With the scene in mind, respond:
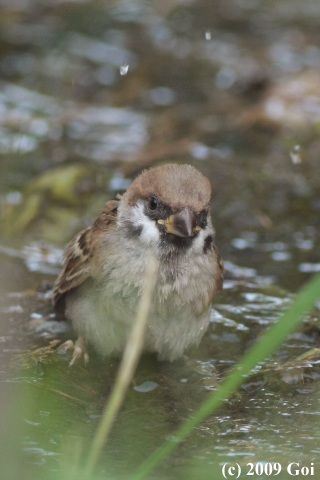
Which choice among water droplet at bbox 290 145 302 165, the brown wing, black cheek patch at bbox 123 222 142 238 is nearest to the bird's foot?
the brown wing

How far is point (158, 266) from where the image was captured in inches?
135

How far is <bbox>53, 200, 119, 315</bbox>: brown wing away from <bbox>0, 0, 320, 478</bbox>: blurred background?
0.19m

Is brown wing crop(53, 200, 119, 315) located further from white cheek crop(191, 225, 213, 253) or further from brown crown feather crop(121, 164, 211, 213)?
white cheek crop(191, 225, 213, 253)

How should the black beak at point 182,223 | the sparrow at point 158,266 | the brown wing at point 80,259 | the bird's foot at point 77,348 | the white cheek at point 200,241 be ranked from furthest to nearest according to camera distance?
the brown wing at point 80,259 < the bird's foot at point 77,348 < the white cheek at point 200,241 < the sparrow at point 158,266 < the black beak at point 182,223

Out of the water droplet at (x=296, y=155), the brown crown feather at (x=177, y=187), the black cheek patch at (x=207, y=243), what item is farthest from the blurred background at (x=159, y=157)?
the brown crown feather at (x=177, y=187)

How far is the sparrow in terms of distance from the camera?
134 inches

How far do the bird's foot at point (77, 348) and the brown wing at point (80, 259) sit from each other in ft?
0.97

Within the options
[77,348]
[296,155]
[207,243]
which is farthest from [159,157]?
[77,348]

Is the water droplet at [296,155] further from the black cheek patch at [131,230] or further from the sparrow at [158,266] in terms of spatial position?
the black cheek patch at [131,230]

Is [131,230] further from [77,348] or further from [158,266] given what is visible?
[77,348]

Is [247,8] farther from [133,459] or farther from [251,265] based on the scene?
[133,459]

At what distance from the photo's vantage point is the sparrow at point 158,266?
11.2 ft

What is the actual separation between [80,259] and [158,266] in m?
0.62

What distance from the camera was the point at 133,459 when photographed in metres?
2.73
